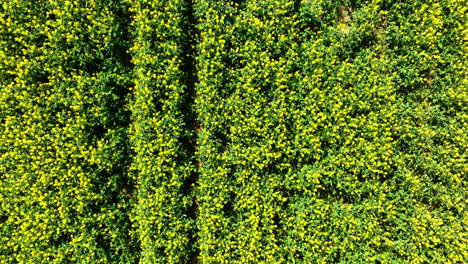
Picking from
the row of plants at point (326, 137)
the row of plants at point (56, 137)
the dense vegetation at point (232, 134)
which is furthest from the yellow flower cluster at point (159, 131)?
the row of plants at point (56, 137)

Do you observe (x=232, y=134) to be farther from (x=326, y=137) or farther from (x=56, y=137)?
(x=56, y=137)

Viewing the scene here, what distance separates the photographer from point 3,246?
5613mm

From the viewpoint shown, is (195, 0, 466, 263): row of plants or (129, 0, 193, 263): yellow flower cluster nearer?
(129, 0, 193, 263): yellow flower cluster

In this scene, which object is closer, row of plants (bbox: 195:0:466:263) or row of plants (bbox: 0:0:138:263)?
row of plants (bbox: 0:0:138:263)

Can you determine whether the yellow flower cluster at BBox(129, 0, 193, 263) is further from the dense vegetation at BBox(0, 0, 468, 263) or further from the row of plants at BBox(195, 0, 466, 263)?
the row of plants at BBox(195, 0, 466, 263)

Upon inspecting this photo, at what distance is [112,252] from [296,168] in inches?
166

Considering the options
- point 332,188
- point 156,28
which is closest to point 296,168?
point 332,188

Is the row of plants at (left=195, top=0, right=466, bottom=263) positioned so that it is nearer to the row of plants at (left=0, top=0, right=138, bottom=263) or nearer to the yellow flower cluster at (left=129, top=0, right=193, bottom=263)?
the yellow flower cluster at (left=129, top=0, right=193, bottom=263)

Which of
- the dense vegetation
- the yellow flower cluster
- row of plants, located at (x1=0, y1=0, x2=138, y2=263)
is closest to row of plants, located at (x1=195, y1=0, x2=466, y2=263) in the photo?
the dense vegetation

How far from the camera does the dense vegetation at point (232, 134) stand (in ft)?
18.3

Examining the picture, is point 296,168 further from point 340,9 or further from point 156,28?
point 156,28

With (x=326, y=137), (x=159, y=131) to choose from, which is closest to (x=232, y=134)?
(x=159, y=131)

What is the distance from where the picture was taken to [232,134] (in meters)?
5.70

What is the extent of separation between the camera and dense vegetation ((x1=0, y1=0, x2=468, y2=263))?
5.58 meters
